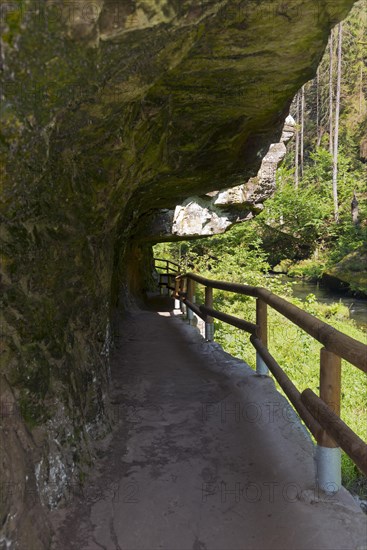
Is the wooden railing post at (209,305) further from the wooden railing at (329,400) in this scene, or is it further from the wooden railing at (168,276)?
the wooden railing at (168,276)

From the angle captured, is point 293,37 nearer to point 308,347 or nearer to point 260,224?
point 308,347

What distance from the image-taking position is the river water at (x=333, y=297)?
1912 cm

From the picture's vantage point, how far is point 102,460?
139 inches

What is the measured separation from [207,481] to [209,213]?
1226cm

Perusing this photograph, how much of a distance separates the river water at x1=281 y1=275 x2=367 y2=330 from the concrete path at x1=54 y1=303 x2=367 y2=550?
40.8ft

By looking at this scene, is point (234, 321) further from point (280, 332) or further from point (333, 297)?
point (333, 297)

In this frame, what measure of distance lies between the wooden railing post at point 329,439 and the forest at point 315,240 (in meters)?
2.16

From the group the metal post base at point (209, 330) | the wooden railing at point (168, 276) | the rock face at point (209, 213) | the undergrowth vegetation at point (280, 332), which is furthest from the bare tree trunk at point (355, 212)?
the metal post base at point (209, 330)

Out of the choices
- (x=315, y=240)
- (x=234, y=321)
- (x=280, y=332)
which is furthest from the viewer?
(x=315, y=240)

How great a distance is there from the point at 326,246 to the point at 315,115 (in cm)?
2084

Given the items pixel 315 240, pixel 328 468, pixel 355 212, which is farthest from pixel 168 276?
pixel 328 468

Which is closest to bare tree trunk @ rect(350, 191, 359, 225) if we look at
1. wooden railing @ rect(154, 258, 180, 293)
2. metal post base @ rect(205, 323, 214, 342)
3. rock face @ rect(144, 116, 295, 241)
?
wooden railing @ rect(154, 258, 180, 293)

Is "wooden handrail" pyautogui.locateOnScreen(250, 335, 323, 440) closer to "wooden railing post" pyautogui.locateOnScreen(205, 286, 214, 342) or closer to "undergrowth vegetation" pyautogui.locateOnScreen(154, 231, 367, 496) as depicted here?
"undergrowth vegetation" pyautogui.locateOnScreen(154, 231, 367, 496)

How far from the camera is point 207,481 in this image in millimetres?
3250
